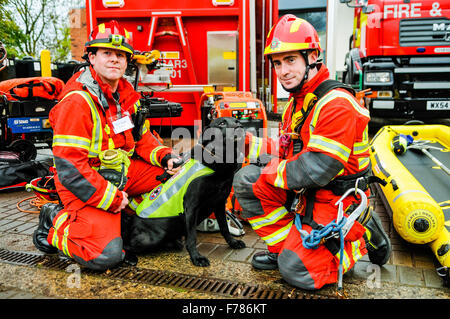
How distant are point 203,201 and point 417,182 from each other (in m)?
1.78

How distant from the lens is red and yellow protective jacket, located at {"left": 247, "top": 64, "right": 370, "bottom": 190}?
2.32 metres

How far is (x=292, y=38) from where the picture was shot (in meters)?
2.52

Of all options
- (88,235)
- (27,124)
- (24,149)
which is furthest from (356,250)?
(24,149)

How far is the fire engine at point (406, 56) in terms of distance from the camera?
664cm

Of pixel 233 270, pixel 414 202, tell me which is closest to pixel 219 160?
pixel 233 270

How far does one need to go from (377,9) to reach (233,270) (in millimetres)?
5770

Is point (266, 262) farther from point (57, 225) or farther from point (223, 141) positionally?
point (57, 225)

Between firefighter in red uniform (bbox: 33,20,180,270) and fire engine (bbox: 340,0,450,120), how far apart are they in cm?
511

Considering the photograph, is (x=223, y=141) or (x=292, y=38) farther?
(x=223, y=141)

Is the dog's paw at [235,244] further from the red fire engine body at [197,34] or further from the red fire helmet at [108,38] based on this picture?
the red fire engine body at [197,34]

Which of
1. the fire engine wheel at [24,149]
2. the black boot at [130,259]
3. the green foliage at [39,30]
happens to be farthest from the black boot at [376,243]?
the green foliage at [39,30]

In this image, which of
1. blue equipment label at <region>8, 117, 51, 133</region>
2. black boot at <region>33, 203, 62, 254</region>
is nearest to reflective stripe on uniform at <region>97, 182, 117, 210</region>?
black boot at <region>33, 203, 62, 254</region>

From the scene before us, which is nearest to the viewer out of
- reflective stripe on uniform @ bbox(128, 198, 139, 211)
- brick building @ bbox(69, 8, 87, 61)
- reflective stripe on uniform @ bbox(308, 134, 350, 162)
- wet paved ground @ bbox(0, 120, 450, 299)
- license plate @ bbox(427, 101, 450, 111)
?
reflective stripe on uniform @ bbox(308, 134, 350, 162)

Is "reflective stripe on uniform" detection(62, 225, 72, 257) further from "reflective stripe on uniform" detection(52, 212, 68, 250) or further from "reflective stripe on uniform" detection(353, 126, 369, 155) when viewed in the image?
"reflective stripe on uniform" detection(353, 126, 369, 155)
